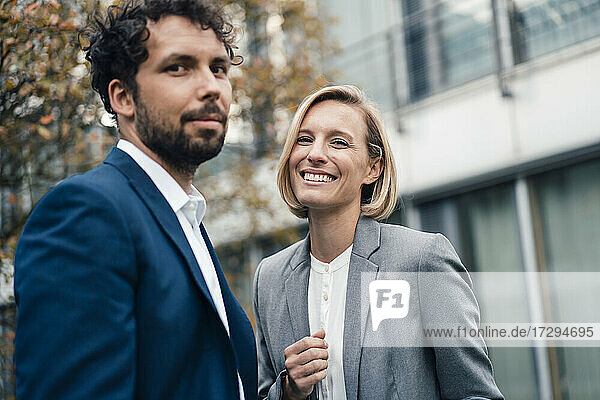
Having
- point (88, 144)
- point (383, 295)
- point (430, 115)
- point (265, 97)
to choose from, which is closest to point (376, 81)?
point (430, 115)

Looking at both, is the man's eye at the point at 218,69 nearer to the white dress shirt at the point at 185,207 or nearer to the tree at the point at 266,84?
the white dress shirt at the point at 185,207

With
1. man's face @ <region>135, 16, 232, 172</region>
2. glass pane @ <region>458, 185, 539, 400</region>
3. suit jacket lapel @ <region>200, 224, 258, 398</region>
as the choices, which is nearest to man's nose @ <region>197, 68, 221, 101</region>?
man's face @ <region>135, 16, 232, 172</region>

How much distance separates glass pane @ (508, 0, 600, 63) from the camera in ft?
26.5

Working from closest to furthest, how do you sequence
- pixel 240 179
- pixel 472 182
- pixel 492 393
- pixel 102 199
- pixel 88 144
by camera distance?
1. pixel 102 199
2. pixel 492 393
3. pixel 88 144
4. pixel 472 182
5. pixel 240 179

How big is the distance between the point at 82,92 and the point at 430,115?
179 inches

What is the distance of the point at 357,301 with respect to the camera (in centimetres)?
303

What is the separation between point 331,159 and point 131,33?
1105 millimetres

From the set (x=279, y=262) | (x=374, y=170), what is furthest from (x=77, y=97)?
(x=374, y=170)

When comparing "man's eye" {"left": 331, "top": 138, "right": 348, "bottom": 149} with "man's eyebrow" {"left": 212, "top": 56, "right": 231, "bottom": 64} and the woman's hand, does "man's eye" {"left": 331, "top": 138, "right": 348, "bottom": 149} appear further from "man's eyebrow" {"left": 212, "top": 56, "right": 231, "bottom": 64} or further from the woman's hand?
"man's eyebrow" {"left": 212, "top": 56, "right": 231, "bottom": 64}

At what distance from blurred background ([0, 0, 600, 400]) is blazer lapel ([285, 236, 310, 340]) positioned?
314 centimetres

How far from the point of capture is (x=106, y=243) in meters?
1.91

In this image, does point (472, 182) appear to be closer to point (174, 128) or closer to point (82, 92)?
point (82, 92)

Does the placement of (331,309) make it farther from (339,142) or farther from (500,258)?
Result: (500,258)

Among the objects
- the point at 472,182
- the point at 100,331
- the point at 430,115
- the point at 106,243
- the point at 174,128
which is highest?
the point at 430,115
